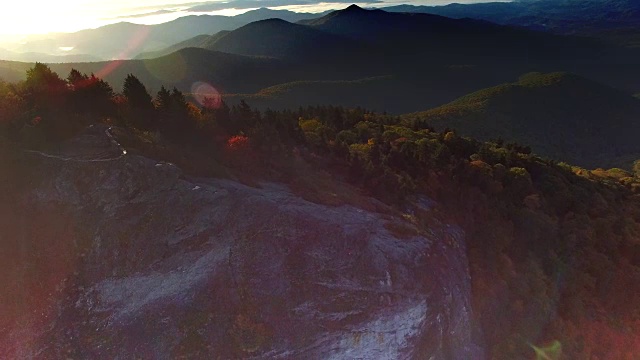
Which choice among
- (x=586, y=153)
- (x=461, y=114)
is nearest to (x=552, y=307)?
(x=461, y=114)

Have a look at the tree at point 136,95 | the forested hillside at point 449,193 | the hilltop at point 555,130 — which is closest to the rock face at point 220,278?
the forested hillside at point 449,193

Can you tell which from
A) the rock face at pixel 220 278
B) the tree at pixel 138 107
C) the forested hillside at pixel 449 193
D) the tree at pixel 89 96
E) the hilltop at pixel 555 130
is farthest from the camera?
the hilltop at pixel 555 130

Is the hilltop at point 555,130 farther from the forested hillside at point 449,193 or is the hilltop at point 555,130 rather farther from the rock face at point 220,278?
the rock face at point 220,278

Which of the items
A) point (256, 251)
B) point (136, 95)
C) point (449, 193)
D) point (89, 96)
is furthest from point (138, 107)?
point (449, 193)

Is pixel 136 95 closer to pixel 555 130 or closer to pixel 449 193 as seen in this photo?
pixel 449 193

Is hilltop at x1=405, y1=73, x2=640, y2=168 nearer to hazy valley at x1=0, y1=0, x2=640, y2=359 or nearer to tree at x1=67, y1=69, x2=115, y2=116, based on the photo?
hazy valley at x1=0, y1=0, x2=640, y2=359

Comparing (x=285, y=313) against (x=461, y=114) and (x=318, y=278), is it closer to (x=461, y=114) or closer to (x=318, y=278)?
(x=318, y=278)

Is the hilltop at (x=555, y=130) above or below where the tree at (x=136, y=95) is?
below
